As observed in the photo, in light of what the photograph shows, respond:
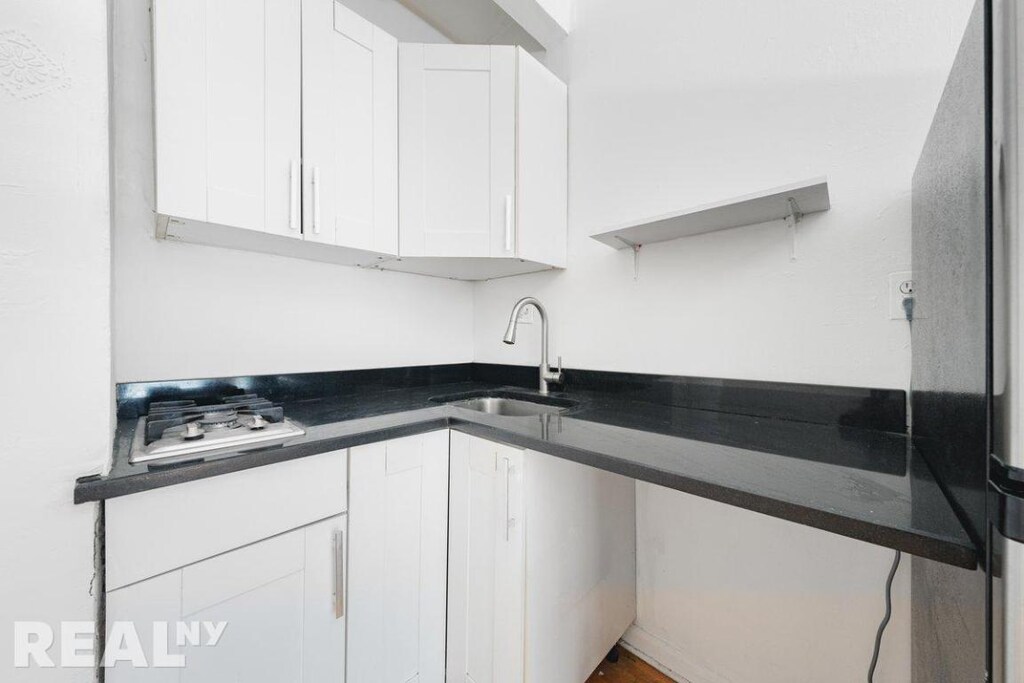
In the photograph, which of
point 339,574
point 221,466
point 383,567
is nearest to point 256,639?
point 339,574

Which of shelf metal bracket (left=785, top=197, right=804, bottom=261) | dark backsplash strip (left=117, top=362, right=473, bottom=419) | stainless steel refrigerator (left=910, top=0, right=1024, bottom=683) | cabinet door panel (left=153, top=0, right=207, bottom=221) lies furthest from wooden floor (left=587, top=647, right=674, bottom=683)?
cabinet door panel (left=153, top=0, right=207, bottom=221)

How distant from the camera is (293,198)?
3.77 feet

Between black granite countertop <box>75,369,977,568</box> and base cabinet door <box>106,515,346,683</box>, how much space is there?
208 millimetres

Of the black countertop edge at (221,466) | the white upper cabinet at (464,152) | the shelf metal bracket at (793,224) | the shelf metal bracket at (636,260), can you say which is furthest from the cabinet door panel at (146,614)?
the shelf metal bracket at (793,224)

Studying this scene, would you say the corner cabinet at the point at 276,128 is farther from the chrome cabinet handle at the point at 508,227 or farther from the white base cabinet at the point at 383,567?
the white base cabinet at the point at 383,567

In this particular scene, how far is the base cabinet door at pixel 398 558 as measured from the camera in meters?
0.99

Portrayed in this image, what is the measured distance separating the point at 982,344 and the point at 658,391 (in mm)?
951

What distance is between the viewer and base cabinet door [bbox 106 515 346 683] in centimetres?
71

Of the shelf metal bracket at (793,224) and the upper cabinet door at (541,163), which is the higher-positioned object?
the upper cabinet door at (541,163)

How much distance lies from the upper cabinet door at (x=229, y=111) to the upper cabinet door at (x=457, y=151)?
394mm

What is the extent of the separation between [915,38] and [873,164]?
11.8 inches

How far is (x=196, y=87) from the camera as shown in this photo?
0.99 metres

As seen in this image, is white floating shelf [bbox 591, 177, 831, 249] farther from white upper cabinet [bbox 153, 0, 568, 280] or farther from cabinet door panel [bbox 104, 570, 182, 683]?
cabinet door panel [bbox 104, 570, 182, 683]

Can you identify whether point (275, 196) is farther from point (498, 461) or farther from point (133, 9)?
point (498, 461)
